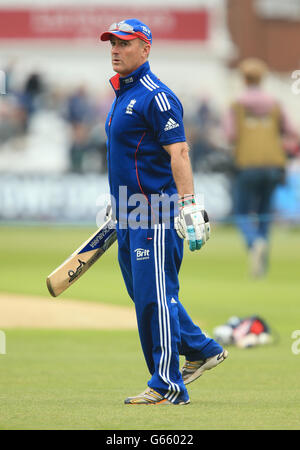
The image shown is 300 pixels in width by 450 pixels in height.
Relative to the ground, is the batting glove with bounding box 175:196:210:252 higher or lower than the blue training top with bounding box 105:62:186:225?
lower

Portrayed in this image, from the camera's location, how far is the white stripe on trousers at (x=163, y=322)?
691 cm

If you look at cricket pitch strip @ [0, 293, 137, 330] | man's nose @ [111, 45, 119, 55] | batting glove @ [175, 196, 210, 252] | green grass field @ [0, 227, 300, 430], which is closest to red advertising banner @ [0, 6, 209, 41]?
green grass field @ [0, 227, 300, 430]

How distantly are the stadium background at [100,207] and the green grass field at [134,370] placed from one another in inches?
0.8

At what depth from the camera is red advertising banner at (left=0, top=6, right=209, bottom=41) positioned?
1406 inches

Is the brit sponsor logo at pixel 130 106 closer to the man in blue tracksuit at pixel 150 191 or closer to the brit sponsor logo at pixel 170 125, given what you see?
the man in blue tracksuit at pixel 150 191

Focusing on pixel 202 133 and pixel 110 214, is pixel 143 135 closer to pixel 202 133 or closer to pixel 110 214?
pixel 110 214

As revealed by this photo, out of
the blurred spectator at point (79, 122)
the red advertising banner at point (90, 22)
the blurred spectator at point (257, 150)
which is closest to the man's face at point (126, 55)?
the blurred spectator at point (257, 150)

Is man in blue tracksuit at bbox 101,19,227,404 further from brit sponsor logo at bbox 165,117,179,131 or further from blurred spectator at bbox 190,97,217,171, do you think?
blurred spectator at bbox 190,97,217,171

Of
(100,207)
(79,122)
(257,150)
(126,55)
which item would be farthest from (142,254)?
(79,122)

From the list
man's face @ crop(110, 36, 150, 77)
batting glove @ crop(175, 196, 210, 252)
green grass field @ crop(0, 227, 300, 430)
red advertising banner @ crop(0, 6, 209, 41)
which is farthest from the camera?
red advertising banner @ crop(0, 6, 209, 41)

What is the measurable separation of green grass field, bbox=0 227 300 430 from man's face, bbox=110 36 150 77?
2197 millimetres

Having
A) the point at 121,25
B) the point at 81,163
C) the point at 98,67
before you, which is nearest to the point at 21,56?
the point at 98,67

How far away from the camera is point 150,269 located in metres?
6.90
